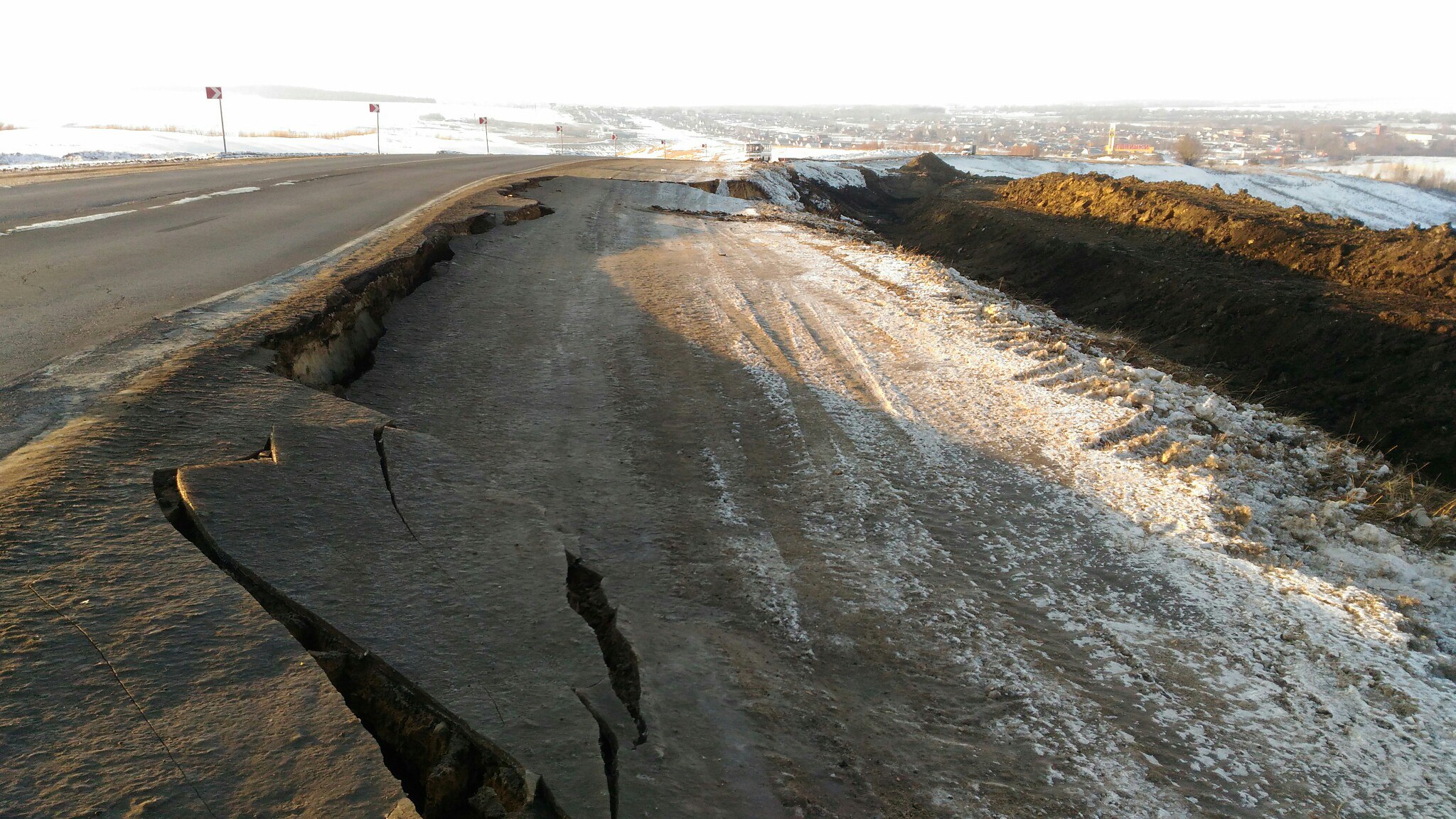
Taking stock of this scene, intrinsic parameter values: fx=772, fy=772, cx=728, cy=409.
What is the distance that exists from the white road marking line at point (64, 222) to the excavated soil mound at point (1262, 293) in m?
13.5

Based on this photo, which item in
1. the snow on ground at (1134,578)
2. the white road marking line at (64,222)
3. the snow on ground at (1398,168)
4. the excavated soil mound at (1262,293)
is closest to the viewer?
the snow on ground at (1134,578)

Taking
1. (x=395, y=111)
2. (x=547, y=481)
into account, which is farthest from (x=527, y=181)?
(x=395, y=111)

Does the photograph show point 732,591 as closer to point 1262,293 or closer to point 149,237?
point 149,237

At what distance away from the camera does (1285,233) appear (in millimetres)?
14289

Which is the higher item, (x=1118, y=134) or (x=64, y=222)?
(x=1118, y=134)

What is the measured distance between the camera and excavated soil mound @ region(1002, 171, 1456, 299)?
12344mm

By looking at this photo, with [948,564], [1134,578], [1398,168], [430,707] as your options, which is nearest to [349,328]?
[430,707]

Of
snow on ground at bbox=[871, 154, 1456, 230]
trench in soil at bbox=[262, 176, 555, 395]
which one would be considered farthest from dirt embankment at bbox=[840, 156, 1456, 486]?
snow on ground at bbox=[871, 154, 1456, 230]

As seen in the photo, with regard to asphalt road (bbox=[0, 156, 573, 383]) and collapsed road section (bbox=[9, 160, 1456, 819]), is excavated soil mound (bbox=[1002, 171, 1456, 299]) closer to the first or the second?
collapsed road section (bbox=[9, 160, 1456, 819])

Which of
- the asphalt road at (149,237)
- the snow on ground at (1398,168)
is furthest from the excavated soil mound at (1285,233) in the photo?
the snow on ground at (1398,168)

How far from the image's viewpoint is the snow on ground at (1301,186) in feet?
127

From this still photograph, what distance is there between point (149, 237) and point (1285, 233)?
17.9m

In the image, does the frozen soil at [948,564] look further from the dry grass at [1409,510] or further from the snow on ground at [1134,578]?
the dry grass at [1409,510]

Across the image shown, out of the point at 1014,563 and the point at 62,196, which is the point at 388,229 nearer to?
the point at 62,196
